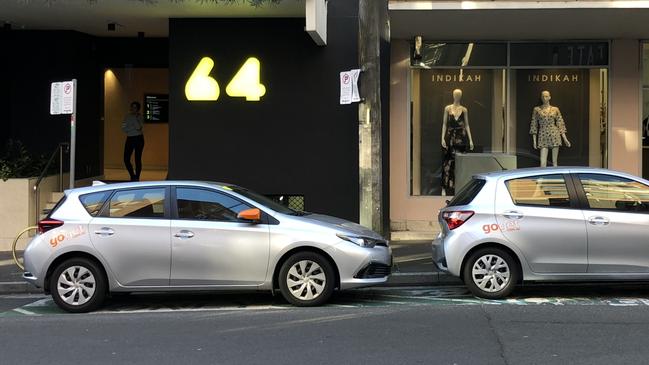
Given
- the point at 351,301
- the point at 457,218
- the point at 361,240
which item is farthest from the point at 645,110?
the point at 351,301

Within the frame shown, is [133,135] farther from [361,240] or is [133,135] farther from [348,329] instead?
[348,329]

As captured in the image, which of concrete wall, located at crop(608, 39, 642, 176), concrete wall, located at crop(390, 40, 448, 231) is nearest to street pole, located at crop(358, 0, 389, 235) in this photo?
concrete wall, located at crop(390, 40, 448, 231)

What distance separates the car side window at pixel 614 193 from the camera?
803cm

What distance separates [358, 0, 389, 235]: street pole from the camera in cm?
978

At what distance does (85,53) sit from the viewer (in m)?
15.2

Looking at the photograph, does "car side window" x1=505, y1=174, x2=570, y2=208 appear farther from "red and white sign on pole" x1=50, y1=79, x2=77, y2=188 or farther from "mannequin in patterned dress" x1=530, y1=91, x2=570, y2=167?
"red and white sign on pole" x1=50, y1=79, x2=77, y2=188

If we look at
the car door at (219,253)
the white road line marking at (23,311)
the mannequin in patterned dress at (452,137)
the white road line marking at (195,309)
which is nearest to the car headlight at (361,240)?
the car door at (219,253)

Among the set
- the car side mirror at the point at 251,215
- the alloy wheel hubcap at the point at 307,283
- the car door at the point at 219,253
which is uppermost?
the car side mirror at the point at 251,215

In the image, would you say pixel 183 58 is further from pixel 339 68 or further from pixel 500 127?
pixel 500 127

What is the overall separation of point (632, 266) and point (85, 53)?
12145 mm

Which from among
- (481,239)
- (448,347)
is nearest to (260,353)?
(448,347)

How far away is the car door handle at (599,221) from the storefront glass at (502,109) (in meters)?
5.64

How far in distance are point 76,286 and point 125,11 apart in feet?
20.4

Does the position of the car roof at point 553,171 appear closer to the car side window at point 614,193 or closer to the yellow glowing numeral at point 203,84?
the car side window at point 614,193
